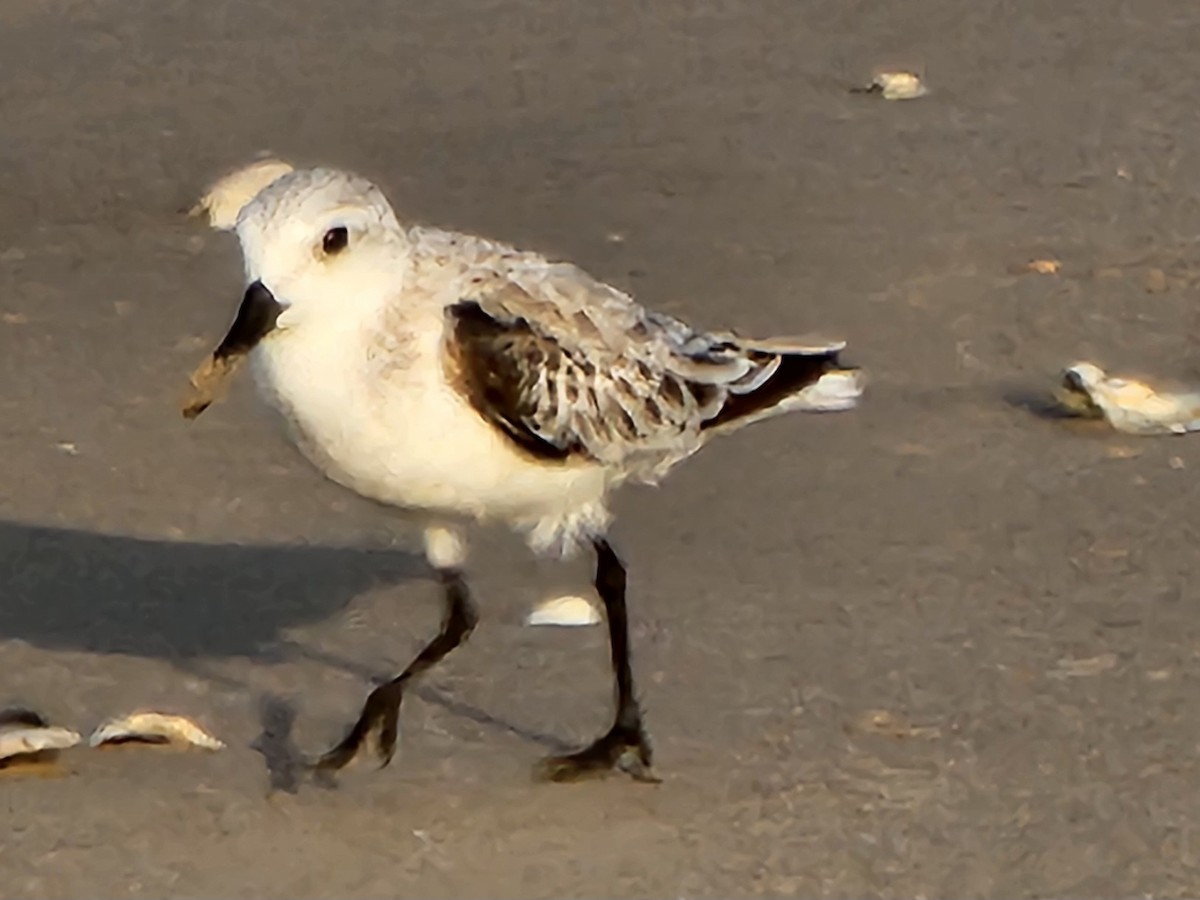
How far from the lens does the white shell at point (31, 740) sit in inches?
196

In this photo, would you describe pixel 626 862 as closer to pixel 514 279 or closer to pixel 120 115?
pixel 514 279

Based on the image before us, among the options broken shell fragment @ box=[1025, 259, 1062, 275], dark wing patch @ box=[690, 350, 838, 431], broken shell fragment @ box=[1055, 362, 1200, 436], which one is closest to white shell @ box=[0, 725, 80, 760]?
dark wing patch @ box=[690, 350, 838, 431]

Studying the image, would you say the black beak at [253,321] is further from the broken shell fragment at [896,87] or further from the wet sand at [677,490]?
the broken shell fragment at [896,87]

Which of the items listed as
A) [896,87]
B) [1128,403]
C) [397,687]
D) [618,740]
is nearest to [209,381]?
[397,687]

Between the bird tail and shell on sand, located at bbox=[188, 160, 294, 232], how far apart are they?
3.04 m

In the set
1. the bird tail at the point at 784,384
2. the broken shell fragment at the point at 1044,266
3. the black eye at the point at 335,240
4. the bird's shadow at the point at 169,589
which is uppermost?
the black eye at the point at 335,240

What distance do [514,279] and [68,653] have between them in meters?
1.40

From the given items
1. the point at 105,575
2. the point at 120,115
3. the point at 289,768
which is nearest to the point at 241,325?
the point at 289,768

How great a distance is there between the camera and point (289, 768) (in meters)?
5.04

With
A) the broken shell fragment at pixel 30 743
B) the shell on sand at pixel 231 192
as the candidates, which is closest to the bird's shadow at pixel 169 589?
the broken shell fragment at pixel 30 743

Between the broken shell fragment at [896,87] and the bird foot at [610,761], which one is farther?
the broken shell fragment at [896,87]

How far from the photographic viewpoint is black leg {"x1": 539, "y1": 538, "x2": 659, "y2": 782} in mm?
4953

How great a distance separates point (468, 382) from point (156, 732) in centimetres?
102

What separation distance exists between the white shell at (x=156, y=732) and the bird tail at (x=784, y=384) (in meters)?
1.28
